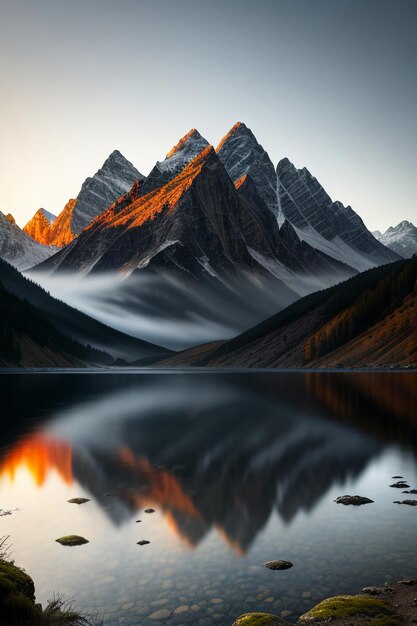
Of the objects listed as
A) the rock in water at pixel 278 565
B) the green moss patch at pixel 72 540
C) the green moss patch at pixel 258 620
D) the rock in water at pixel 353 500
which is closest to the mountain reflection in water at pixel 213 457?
the rock in water at pixel 353 500

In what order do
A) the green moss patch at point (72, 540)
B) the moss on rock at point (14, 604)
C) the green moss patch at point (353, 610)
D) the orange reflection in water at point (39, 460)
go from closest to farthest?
the moss on rock at point (14, 604) < the green moss patch at point (353, 610) < the green moss patch at point (72, 540) < the orange reflection in water at point (39, 460)

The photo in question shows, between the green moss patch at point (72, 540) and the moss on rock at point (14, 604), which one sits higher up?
the moss on rock at point (14, 604)

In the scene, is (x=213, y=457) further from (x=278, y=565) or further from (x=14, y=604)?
(x=14, y=604)

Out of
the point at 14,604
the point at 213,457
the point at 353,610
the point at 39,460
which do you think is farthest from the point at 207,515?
the point at 39,460

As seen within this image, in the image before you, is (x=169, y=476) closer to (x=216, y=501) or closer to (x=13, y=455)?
(x=216, y=501)

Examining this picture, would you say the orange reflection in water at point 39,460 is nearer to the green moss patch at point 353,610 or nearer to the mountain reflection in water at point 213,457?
the mountain reflection in water at point 213,457

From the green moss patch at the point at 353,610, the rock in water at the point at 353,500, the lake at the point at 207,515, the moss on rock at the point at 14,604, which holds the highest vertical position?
the moss on rock at the point at 14,604

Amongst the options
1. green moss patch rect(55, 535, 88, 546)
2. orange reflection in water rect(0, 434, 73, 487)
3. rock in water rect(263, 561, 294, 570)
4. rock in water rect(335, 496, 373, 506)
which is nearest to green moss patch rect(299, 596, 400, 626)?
rock in water rect(263, 561, 294, 570)

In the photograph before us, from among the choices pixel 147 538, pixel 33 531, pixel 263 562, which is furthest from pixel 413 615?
A: pixel 33 531
